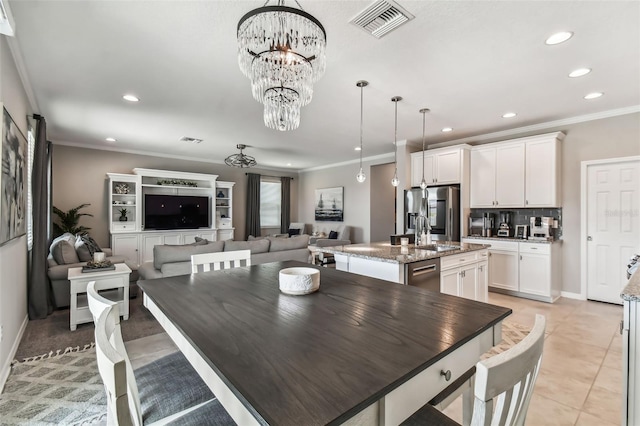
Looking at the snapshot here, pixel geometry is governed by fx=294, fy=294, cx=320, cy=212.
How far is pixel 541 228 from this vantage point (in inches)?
171

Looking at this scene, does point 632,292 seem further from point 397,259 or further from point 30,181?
point 30,181

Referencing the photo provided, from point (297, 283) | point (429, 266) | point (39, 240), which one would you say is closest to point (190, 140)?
point (39, 240)

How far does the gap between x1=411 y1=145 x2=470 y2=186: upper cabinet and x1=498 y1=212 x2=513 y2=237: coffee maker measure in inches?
35.6

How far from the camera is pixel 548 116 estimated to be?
4109mm

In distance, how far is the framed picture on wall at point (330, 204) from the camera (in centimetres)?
801

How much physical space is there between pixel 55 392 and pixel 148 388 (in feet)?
5.03

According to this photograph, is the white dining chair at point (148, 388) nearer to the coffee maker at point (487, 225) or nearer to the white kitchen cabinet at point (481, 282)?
the white kitchen cabinet at point (481, 282)

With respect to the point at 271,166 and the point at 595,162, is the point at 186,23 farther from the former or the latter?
the point at 271,166

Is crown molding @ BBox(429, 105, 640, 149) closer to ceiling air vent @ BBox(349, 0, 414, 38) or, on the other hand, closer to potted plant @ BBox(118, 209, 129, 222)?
ceiling air vent @ BBox(349, 0, 414, 38)

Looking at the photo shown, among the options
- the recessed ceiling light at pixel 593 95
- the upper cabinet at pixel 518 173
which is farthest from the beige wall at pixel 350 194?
the recessed ceiling light at pixel 593 95

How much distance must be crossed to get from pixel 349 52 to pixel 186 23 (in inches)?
49.5

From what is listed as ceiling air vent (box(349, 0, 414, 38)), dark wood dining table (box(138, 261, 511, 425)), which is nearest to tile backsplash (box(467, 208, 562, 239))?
ceiling air vent (box(349, 0, 414, 38))

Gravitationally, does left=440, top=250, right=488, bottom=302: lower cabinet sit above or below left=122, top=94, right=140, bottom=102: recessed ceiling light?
below

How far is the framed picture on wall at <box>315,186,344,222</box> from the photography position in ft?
26.3
